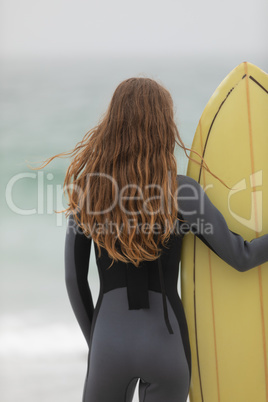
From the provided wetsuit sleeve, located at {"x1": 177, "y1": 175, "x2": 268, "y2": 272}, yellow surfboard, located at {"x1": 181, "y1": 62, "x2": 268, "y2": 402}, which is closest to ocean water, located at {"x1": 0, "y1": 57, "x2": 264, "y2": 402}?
yellow surfboard, located at {"x1": 181, "y1": 62, "x2": 268, "y2": 402}

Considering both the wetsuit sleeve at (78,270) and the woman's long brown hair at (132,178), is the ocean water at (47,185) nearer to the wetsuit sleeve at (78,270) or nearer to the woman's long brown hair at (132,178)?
the wetsuit sleeve at (78,270)

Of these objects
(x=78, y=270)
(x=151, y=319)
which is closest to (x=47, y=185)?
(x=78, y=270)

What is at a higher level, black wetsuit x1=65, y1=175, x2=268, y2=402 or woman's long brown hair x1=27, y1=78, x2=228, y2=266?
woman's long brown hair x1=27, y1=78, x2=228, y2=266

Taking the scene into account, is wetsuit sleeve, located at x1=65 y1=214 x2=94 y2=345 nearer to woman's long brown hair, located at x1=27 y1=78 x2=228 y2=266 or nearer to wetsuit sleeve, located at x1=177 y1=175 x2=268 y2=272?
woman's long brown hair, located at x1=27 y1=78 x2=228 y2=266

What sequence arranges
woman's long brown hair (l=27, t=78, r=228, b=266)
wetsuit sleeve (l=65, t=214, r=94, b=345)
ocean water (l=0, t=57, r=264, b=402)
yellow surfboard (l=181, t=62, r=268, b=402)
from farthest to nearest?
ocean water (l=0, t=57, r=264, b=402), yellow surfboard (l=181, t=62, r=268, b=402), wetsuit sleeve (l=65, t=214, r=94, b=345), woman's long brown hair (l=27, t=78, r=228, b=266)

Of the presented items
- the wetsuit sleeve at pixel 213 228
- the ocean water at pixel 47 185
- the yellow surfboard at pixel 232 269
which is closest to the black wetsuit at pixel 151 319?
the wetsuit sleeve at pixel 213 228

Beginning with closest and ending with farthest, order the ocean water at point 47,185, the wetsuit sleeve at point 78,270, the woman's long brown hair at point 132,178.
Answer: the woman's long brown hair at point 132,178, the wetsuit sleeve at point 78,270, the ocean water at point 47,185

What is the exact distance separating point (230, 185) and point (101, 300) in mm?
578

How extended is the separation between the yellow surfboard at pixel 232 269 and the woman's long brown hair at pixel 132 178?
1.02 ft

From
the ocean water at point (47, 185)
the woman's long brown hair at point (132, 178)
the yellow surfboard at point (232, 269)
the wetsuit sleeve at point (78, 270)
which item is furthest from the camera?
the ocean water at point (47, 185)

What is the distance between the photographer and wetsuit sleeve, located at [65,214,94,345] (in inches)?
52.9

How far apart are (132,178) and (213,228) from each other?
10.5 inches

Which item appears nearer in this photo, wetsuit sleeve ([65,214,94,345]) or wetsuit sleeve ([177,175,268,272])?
wetsuit sleeve ([177,175,268,272])

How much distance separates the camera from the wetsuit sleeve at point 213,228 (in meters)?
1.24
